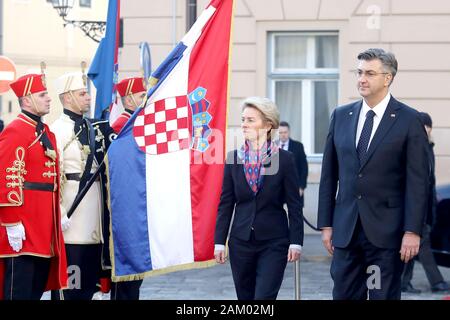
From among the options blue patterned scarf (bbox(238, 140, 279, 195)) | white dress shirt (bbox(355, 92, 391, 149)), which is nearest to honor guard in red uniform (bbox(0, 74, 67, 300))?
blue patterned scarf (bbox(238, 140, 279, 195))

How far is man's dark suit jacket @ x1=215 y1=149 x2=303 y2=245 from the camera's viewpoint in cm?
783

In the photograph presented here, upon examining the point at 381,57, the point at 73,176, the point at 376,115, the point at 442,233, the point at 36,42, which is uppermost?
the point at 36,42

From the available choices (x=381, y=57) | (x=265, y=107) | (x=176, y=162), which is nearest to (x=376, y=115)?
(x=381, y=57)

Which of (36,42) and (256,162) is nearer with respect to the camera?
(256,162)

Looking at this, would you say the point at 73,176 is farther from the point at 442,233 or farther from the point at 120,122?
the point at 442,233

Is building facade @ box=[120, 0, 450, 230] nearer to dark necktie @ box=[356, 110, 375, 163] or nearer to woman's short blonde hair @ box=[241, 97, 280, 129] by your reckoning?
woman's short blonde hair @ box=[241, 97, 280, 129]

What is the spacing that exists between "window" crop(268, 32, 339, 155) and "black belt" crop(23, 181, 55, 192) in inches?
416

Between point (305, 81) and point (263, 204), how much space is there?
36.2ft

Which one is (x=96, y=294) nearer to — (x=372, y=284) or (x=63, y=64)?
(x=372, y=284)

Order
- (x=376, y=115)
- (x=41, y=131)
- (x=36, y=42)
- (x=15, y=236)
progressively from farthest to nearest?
(x=36, y=42)
(x=41, y=131)
(x=15, y=236)
(x=376, y=115)

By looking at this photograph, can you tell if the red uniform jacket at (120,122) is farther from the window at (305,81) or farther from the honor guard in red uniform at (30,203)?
the window at (305,81)

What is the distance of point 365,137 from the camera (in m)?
7.28

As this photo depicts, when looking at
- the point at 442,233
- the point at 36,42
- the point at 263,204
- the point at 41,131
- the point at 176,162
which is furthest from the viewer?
the point at 36,42

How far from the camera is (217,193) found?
28.3 ft
